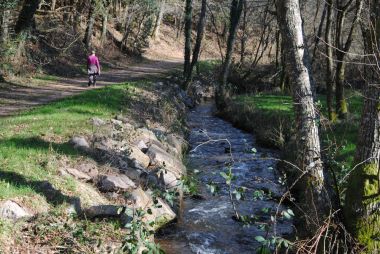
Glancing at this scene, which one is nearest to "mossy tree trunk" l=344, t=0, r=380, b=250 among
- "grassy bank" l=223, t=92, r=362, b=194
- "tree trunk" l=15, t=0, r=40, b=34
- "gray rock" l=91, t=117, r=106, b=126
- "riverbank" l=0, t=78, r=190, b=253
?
"riverbank" l=0, t=78, r=190, b=253

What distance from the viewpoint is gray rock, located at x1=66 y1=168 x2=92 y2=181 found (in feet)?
29.8

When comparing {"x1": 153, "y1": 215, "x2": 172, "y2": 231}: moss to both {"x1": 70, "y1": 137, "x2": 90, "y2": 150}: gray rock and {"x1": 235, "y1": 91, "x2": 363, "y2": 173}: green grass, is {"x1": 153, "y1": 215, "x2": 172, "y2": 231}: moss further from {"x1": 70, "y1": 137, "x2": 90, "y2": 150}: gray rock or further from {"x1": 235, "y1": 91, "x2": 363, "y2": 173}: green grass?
{"x1": 235, "y1": 91, "x2": 363, "y2": 173}: green grass

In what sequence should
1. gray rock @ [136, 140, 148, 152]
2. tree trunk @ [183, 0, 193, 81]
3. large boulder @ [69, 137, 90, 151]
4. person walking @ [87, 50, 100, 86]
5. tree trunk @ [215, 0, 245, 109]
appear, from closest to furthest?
large boulder @ [69, 137, 90, 151] → gray rock @ [136, 140, 148, 152] → person walking @ [87, 50, 100, 86] → tree trunk @ [215, 0, 245, 109] → tree trunk @ [183, 0, 193, 81]

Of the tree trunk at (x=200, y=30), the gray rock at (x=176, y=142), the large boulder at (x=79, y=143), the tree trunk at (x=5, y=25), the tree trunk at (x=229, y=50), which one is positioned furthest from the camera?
the tree trunk at (x=200, y=30)

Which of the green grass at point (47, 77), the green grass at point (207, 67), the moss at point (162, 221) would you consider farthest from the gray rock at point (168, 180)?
the green grass at point (207, 67)

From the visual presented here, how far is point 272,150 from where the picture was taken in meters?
16.8

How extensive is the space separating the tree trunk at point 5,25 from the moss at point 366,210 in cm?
1876

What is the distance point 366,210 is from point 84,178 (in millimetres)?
5301

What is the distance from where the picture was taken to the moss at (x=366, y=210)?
21.7 ft

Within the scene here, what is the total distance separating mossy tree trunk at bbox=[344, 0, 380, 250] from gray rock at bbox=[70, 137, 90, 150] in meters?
5.90

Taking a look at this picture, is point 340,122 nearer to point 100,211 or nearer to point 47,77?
point 100,211

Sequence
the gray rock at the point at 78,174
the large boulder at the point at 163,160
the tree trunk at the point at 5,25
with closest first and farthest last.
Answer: the gray rock at the point at 78,174
the large boulder at the point at 163,160
the tree trunk at the point at 5,25

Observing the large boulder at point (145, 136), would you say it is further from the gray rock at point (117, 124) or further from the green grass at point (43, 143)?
the green grass at point (43, 143)

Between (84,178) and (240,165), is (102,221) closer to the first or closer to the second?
(84,178)
